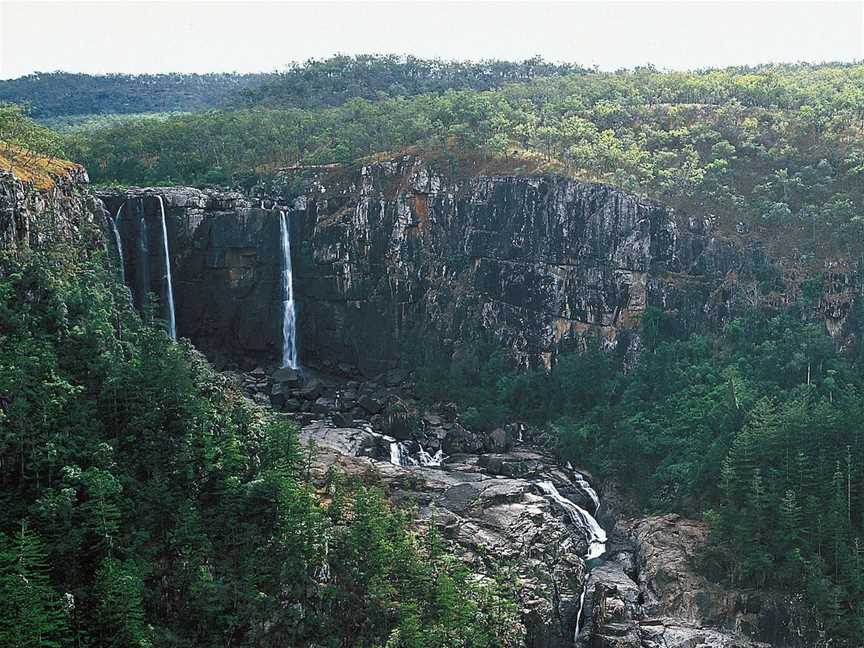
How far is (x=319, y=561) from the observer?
32.8m

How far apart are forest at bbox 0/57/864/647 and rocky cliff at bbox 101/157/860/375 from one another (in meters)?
1.85

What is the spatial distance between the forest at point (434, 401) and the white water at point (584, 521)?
297 centimetres

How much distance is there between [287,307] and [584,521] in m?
24.5

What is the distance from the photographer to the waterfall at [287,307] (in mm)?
59188

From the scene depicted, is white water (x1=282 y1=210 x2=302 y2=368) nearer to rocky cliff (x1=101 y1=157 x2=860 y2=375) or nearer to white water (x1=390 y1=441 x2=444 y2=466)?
rocky cliff (x1=101 y1=157 x2=860 y2=375)

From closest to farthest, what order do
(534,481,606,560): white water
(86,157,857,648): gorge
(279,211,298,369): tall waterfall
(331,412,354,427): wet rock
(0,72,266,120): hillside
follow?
1. (534,481,606,560): white water
2. (86,157,857,648): gorge
3. (331,412,354,427): wet rock
4. (279,211,298,369): tall waterfall
5. (0,72,266,120): hillside

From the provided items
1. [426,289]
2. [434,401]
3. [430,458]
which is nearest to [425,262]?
[426,289]

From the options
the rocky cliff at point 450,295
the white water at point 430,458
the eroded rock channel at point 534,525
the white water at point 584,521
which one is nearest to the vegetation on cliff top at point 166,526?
the eroded rock channel at point 534,525

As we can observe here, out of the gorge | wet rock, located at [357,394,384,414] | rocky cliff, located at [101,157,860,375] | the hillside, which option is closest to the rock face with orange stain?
the gorge

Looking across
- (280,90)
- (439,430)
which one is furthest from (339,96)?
(439,430)

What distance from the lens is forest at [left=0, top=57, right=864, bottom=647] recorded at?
30516 millimetres

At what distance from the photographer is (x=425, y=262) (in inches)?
2329

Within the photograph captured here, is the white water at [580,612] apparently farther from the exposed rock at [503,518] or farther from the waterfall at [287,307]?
the waterfall at [287,307]

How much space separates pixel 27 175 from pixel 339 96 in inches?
2013
